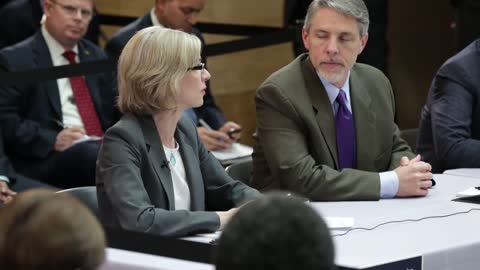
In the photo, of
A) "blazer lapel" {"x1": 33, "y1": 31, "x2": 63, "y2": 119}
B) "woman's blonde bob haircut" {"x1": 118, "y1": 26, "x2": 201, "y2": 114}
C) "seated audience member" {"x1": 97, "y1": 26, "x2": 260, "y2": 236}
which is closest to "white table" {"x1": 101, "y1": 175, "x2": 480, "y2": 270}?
"seated audience member" {"x1": 97, "y1": 26, "x2": 260, "y2": 236}

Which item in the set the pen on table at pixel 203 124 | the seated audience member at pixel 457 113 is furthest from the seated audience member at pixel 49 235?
the pen on table at pixel 203 124

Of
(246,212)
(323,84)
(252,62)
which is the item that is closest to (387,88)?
(323,84)

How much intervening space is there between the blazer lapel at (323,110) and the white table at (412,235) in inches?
12.3

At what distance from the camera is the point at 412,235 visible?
3.12 m

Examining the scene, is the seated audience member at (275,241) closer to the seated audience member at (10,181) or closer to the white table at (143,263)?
the white table at (143,263)

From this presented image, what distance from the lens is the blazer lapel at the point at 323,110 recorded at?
385 centimetres

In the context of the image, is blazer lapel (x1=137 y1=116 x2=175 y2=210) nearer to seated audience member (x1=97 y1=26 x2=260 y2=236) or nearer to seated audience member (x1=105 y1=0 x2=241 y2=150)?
seated audience member (x1=97 y1=26 x2=260 y2=236)

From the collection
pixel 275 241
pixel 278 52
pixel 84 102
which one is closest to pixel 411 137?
pixel 84 102

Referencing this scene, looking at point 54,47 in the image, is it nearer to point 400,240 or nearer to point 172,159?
point 172,159

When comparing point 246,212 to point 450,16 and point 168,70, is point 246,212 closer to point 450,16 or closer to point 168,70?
point 168,70

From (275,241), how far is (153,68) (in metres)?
1.89

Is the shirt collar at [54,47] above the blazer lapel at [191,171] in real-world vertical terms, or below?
below

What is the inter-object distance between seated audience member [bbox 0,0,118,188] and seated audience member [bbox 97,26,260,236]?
177 centimetres

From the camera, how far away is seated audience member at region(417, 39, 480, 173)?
4379mm
